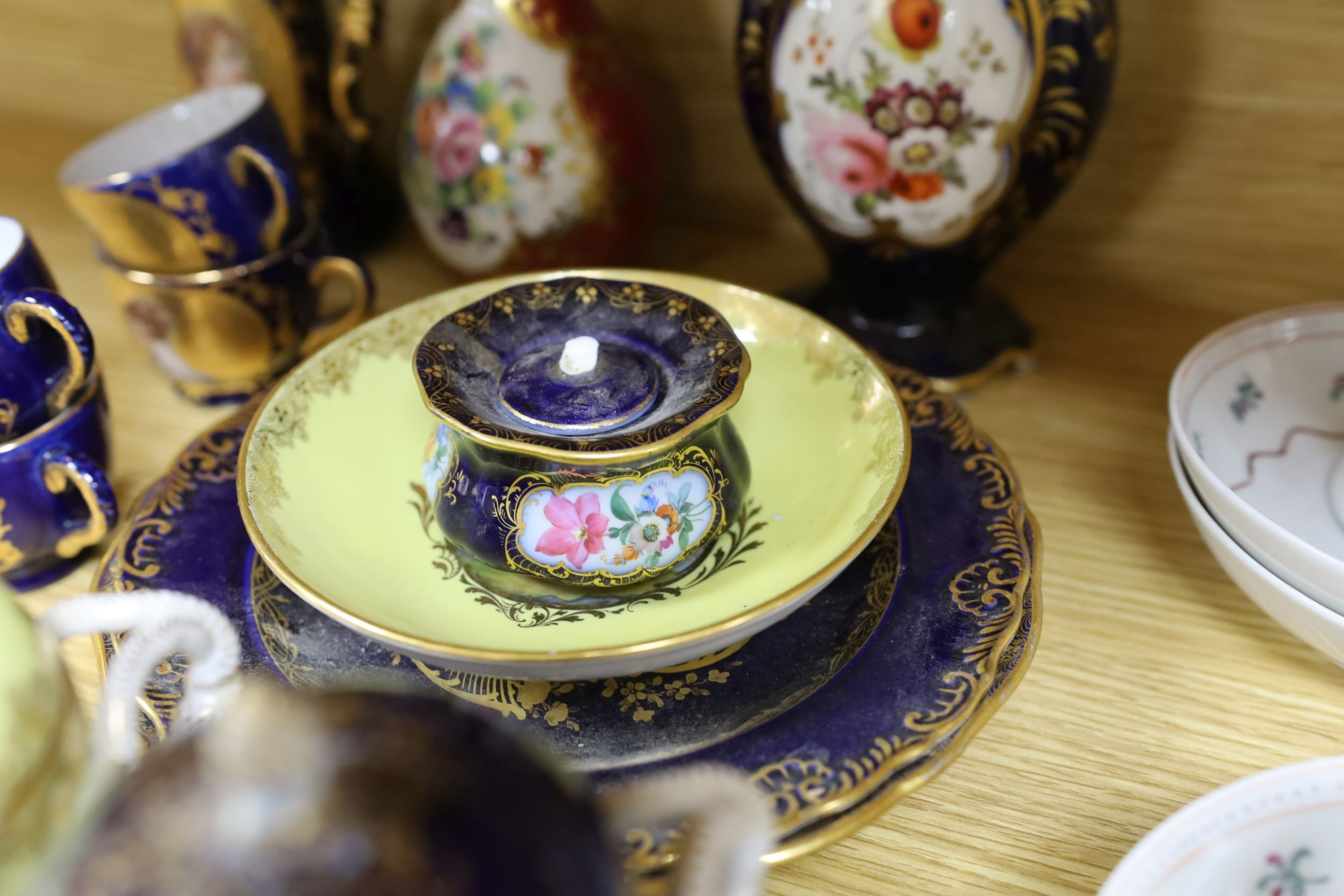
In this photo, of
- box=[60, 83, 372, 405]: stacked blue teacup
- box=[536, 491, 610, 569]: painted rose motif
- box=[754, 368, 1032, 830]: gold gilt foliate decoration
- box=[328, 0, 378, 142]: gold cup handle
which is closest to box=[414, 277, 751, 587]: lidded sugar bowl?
box=[536, 491, 610, 569]: painted rose motif

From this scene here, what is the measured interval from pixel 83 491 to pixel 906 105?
1.49 ft

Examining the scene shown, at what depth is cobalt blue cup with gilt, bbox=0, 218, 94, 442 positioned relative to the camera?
469mm

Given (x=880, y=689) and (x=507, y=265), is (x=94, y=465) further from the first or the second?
(x=880, y=689)

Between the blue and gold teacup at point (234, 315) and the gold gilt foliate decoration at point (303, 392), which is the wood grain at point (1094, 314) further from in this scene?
the gold gilt foliate decoration at point (303, 392)

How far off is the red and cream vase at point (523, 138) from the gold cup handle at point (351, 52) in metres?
0.05

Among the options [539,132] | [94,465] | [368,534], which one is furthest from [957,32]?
[94,465]

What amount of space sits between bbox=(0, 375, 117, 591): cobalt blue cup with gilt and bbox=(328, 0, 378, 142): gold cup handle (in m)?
0.28

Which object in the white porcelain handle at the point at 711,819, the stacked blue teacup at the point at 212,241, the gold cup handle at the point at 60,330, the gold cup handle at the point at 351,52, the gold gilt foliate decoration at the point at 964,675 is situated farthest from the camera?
the gold cup handle at the point at 351,52

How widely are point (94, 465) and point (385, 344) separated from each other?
151 mm

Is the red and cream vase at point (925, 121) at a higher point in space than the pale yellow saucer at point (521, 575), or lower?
higher

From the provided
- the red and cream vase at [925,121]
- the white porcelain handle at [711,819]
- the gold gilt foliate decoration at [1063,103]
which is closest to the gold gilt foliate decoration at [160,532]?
the white porcelain handle at [711,819]

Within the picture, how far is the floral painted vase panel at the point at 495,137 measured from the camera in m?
0.64

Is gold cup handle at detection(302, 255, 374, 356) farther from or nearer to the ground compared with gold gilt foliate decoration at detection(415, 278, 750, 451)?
nearer to the ground

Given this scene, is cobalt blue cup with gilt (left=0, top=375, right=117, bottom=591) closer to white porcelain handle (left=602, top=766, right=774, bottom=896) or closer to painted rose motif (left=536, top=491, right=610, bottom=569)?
painted rose motif (left=536, top=491, right=610, bottom=569)
